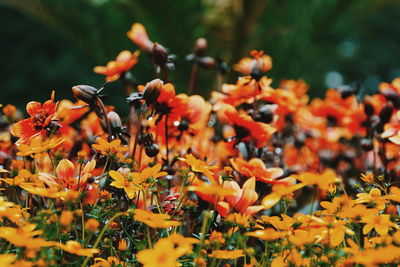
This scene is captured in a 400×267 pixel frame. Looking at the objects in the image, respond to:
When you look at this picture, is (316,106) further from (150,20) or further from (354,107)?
(150,20)

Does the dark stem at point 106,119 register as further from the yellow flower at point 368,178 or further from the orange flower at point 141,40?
the yellow flower at point 368,178

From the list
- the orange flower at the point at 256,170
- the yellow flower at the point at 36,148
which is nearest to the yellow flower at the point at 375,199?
the orange flower at the point at 256,170

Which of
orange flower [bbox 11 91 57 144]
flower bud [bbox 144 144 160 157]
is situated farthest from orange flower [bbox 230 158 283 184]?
orange flower [bbox 11 91 57 144]

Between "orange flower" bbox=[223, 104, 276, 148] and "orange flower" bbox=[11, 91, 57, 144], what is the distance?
37 cm

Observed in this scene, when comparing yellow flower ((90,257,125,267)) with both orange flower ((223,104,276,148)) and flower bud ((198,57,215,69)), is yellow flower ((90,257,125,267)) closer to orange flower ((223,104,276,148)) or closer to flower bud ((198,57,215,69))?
orange flower ((223,104,276,148))

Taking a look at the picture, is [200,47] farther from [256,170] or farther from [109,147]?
[109,147]

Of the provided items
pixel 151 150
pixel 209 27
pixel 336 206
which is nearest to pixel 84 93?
pixel 151 150

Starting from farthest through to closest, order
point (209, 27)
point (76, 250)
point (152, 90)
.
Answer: point (209, 27), point (152, 90), point (76, 250)

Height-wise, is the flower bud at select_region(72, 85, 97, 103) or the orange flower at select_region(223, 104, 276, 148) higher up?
the flower bud at select_region(72, 85, 97, 103)

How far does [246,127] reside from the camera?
3.21 ft

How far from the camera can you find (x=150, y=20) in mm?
3398

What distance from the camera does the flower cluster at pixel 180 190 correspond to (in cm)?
57

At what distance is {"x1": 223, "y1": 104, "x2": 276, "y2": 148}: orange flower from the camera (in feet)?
3.15

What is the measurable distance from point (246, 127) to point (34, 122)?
44cm
